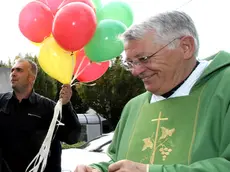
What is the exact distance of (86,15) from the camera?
128 inches

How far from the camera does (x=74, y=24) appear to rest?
3232 millimetres

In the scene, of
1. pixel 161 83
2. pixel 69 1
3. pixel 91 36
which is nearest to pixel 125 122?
pixel 161 83

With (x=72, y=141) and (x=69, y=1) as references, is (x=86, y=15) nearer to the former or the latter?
(x=69, y=1)

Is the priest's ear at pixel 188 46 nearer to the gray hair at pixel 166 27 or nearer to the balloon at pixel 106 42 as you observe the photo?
the gray hair at pixel 166 27

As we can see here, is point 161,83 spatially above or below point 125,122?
above

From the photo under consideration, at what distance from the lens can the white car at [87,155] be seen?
5.27 meters

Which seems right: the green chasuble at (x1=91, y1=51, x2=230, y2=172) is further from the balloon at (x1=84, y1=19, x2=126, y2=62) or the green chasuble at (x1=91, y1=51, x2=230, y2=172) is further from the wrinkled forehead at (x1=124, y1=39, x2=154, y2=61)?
the balloon at (x1=84, y1=19, x2=126, y2=62)

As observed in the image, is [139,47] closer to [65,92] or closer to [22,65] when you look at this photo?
[65,92]

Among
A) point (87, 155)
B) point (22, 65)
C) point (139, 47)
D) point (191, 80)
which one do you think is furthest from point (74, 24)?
point (87, 155)

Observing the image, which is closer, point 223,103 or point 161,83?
point 223,103

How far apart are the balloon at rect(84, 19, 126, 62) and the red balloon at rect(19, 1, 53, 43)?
44 cm

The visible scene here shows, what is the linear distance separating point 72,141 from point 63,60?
0.92 metres

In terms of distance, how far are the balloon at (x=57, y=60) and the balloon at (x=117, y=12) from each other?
474 millimetres

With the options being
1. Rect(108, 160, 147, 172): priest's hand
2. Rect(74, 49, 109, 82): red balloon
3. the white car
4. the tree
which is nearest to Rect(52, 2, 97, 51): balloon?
Rect(74, 49, 109, 82): red balloon
